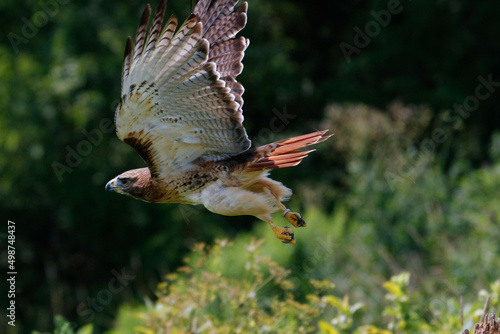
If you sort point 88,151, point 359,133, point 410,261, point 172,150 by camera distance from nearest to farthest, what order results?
point 172,150, point 410,261, point 359,133, point 88,151

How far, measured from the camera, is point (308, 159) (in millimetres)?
10438

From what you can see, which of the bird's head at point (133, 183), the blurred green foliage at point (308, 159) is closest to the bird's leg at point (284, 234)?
the bird's head at point (133, 183)

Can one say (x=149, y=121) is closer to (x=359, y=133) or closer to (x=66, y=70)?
(x=359, y=133)

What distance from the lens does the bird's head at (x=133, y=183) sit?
307 cm

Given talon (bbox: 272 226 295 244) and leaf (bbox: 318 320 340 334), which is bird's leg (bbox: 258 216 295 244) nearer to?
talon (bbox: 272 226 295 244)

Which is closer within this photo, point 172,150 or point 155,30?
point 155,30

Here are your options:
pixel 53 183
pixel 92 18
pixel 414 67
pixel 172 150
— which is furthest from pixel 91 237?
pixel 172 150

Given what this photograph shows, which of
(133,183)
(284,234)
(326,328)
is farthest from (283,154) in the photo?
(326,328)

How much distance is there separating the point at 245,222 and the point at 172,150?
7.06m

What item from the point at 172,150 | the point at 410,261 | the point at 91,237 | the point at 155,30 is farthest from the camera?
the point at 91,237

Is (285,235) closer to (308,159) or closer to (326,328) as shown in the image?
(326,328)

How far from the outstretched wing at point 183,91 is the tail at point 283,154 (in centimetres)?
9

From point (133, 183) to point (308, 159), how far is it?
7458 mm

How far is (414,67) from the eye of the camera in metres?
11.2
